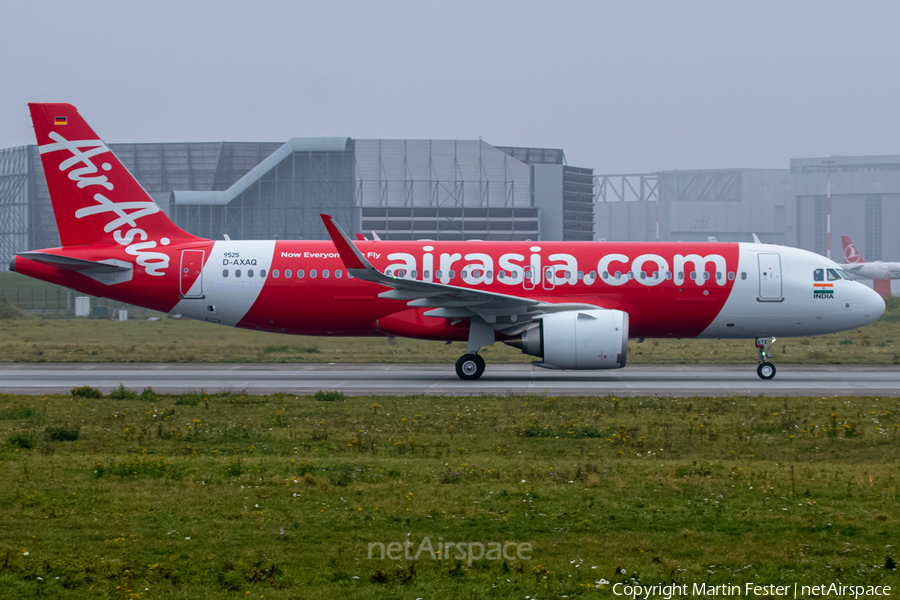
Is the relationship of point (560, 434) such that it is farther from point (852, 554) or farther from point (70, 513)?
point (70, 513)

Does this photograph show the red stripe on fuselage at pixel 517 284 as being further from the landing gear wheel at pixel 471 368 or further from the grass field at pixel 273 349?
the grass field at pixel 273 349

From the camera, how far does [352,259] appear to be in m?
22.0

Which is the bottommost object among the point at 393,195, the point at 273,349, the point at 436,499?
the point at 436,499

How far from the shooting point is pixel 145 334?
36781mm

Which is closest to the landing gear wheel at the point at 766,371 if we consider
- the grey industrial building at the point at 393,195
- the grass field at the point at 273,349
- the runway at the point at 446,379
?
the runway at the point at 446,379

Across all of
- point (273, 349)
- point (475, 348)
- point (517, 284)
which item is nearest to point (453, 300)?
point (475, 348)

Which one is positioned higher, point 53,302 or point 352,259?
point 352,259

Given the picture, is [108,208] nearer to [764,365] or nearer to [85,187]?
[85,187]

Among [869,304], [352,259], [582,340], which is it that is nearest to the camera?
[582,340]

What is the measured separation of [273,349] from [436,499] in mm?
23193

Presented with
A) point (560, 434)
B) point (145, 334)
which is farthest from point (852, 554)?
point (145, 334)

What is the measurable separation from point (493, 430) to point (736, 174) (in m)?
164

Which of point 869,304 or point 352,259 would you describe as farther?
point 869,304

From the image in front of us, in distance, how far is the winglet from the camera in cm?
2156
